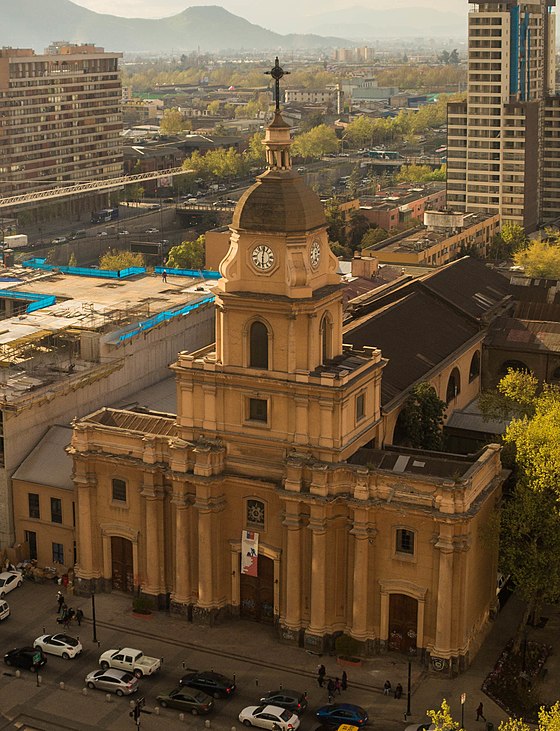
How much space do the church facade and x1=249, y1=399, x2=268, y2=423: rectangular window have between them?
0.35 feet

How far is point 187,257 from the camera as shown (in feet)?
565

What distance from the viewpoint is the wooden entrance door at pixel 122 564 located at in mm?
80062

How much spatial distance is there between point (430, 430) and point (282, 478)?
16.1 meters

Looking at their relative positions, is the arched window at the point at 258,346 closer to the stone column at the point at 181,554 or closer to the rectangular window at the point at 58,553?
the stone column at the point at 181,554

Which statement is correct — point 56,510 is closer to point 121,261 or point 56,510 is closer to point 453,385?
point 453,385

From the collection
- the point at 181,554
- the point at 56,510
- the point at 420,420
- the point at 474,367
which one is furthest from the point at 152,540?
the point at 474,367

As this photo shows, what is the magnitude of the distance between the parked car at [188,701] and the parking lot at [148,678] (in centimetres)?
38

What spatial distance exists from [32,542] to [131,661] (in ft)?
57.1

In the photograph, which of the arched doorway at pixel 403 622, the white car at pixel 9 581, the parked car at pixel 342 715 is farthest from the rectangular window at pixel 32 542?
the parked car at pixel 342 715

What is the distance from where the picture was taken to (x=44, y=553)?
8475cm

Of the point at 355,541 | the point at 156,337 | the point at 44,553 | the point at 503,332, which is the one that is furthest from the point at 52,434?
the point at 503,332

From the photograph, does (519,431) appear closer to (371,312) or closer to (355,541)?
(355,541)

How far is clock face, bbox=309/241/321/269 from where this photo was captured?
72625 mm

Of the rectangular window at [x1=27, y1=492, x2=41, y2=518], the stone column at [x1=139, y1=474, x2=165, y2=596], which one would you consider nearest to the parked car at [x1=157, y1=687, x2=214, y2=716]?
the stone column at [x1=139, y1=474, x2=165, y2=596]
